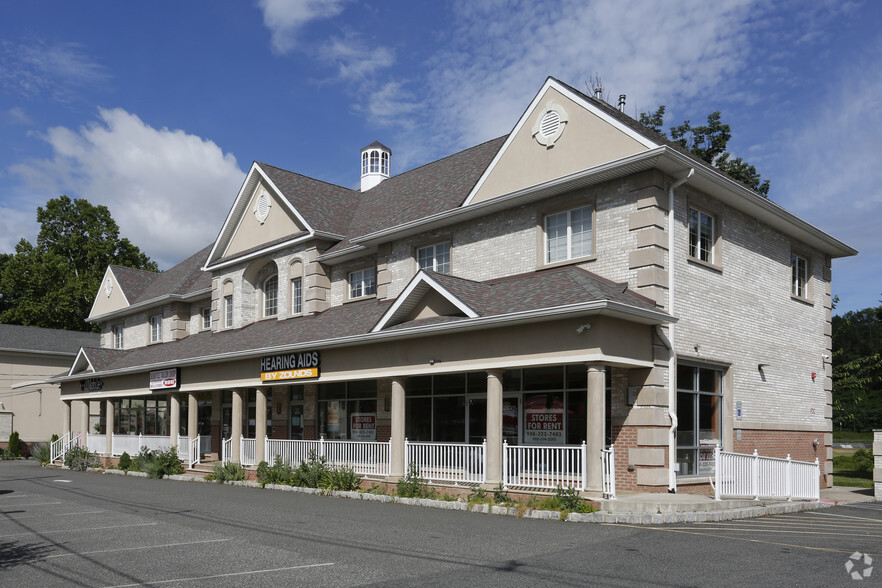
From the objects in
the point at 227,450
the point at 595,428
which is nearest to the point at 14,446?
the point at 227,450

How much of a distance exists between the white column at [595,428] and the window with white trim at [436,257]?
743cm

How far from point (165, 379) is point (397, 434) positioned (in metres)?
13.5

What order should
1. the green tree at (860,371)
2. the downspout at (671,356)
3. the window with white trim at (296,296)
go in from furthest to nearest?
the green tree at (860,371) < the window with white trim at (296,296) < the downspout at (671,356)

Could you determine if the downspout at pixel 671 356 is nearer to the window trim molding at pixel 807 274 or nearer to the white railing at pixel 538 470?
the white railing at pixel 538 470

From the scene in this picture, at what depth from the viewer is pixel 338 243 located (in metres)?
26.3

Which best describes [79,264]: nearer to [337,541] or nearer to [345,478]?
[345,478]

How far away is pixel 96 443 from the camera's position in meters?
33.7

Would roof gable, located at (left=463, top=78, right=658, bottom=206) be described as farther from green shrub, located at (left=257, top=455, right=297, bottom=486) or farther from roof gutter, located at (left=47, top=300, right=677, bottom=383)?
green shrub, located at (left=257, top=455, right=297, bottom=486)

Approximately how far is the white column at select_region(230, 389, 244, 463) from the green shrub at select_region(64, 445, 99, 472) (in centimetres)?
1051

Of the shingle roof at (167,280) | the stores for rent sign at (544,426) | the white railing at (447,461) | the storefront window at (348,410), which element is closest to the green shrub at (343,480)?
the white railing at (447,461)

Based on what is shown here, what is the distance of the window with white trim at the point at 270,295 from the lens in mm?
28820

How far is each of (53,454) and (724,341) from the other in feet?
102

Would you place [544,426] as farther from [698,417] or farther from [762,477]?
[762,477]

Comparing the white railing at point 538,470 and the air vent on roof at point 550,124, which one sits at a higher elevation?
the air vent on roof at point 550,124
